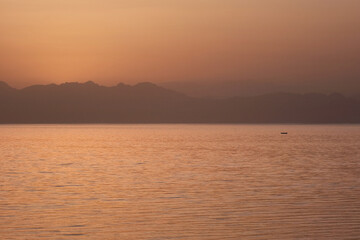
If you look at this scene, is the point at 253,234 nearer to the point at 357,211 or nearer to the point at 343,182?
the point at 357,211

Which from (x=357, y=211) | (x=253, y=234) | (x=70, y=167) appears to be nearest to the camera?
(x=253, y=234)

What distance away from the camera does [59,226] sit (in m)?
23.8

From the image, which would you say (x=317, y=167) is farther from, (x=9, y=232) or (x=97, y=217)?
(x=9, y=232)

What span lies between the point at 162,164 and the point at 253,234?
36.1 m

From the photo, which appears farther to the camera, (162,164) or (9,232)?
(162,164)

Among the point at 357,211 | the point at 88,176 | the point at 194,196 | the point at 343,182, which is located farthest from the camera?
the point at 88,176

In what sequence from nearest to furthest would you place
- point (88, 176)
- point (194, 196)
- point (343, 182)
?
1. point (194, 196)
2. point (343, 182)
3. point (88, 176)

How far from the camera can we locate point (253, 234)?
22.4 m

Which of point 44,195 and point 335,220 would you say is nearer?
point 335,220

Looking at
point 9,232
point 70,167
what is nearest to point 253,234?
point 9,232

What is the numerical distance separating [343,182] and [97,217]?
69.3 ft

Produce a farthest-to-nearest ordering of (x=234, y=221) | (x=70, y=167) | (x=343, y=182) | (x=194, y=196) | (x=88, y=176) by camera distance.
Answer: (x=70, y=167), (x=88, y=176), (x=343, y=182), (x=194, y=196), (x=234, y=221)

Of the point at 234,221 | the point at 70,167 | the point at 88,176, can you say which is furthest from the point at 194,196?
the point at 70,167

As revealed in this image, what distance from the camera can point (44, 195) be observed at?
109 ft
